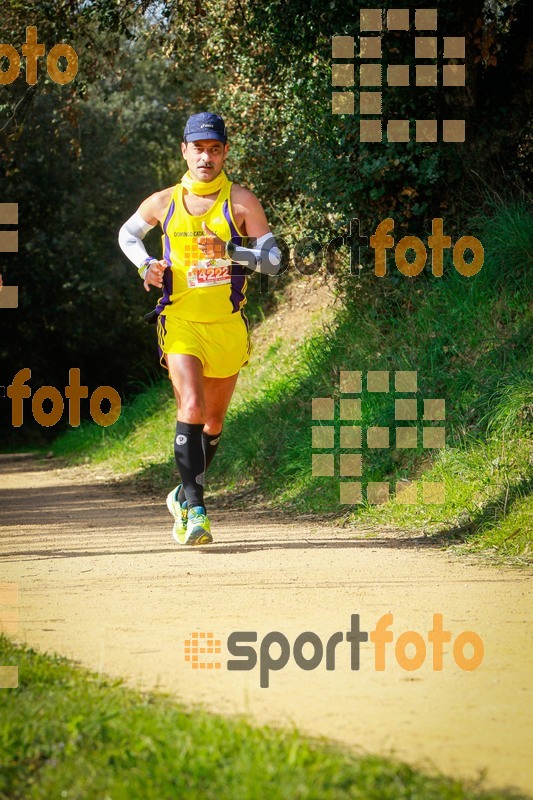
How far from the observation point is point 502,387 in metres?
8.34

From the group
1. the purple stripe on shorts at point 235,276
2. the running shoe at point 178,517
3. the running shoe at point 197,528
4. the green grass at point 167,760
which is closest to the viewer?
the green grass at point 167,760

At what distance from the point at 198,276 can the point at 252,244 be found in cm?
40

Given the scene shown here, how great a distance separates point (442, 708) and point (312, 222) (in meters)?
9.82

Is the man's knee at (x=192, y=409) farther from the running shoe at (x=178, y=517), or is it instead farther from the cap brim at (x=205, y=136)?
the cap brim at (x=205, y=136)

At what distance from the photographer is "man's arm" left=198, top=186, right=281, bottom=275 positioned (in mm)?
6875

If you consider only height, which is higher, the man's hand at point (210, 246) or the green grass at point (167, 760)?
the man's hand at point (210, 246)

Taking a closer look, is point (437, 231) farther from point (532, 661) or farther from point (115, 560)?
point (532, 661)

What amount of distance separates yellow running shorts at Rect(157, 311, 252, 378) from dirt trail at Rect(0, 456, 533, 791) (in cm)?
117

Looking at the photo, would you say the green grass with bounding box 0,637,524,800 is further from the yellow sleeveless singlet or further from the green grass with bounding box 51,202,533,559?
the yellow sleeveless singlet

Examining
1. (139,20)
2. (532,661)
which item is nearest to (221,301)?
(532,661)

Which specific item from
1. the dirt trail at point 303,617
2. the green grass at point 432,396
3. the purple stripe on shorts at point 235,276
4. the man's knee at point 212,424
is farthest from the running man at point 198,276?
the green grass at point 432,396

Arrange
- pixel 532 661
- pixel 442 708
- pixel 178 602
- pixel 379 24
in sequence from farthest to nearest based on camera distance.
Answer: pixel 379 24, pixel 178 602, pixel 532 661, pixel 442 708

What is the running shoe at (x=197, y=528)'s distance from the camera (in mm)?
6824

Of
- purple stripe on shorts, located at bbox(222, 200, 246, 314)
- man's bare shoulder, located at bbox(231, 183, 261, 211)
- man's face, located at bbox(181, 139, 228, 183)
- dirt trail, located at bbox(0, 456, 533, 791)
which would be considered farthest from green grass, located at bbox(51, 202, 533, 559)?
man's face, located at bbox(181, 139, 228, 183)
